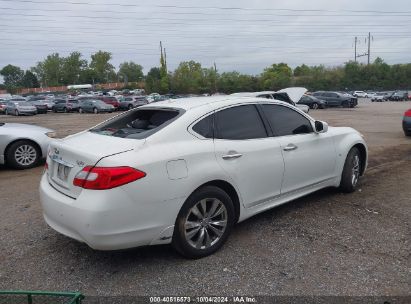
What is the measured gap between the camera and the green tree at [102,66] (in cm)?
13950

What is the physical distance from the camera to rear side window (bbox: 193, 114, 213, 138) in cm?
398

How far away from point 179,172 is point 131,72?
495 feet

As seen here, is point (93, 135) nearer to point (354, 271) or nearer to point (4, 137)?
point (354, 271)

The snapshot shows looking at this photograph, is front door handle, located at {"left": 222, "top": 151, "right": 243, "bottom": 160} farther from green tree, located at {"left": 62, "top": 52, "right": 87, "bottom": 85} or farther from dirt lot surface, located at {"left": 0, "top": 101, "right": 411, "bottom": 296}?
green tree, located at {"left": 62, "top": 52, "right": 87, "bottom": 85}

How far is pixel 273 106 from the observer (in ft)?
15.9

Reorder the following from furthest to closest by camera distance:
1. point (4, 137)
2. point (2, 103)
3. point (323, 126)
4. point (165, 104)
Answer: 1. point (2, 103)
2. point (4, 137)
3. point (323, 126)
4. point (165, 104)

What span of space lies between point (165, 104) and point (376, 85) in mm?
87619

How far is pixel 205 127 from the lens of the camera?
13.3 ft

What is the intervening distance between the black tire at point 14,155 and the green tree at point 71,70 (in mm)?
143470

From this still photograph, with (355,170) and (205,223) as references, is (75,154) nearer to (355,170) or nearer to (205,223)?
(205,223)

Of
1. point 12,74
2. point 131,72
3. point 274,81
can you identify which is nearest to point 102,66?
point 131,72

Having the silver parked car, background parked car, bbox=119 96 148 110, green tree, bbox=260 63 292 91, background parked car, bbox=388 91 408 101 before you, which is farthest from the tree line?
the silver parked car

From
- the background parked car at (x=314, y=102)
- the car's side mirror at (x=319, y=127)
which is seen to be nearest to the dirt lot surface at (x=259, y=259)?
the car's side mirror at (x=319, y=127)

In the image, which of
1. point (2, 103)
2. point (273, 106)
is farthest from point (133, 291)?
point (2, 103)
